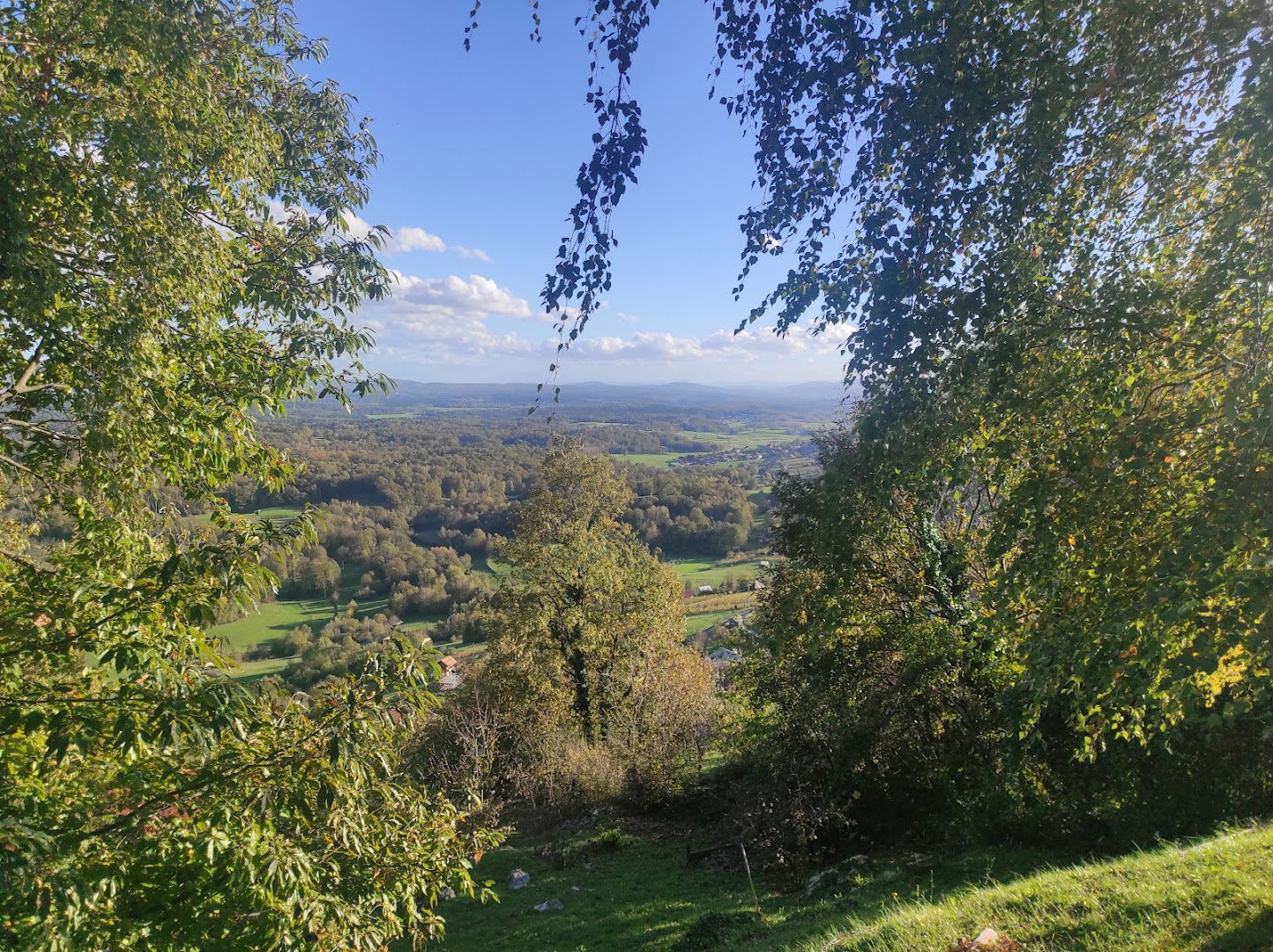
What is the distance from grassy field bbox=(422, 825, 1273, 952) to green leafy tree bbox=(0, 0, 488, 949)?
14.9 ft

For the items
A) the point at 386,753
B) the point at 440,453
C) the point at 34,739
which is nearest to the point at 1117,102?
the point at 386,753

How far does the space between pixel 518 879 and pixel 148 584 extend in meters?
14.4

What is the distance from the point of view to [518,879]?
49.1ft

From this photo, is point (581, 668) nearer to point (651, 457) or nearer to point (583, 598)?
point (583, 598)

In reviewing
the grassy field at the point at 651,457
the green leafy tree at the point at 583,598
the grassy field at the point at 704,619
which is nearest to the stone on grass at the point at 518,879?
the green leafy tree at the point at 583,598

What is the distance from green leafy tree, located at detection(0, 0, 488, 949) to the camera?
3.37 m

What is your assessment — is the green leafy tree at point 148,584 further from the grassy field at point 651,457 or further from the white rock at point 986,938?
the grassy field at point 651,457

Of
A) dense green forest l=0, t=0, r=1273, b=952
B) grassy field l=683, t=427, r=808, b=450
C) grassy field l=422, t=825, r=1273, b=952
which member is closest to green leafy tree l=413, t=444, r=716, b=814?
grassy field l=422, t=825, r=1273, b=952

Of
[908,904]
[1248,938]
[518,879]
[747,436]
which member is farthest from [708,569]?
[747,436]

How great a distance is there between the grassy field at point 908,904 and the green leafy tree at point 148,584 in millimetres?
4548

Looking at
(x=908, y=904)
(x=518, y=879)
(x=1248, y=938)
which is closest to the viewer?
(x=1248, y=938)

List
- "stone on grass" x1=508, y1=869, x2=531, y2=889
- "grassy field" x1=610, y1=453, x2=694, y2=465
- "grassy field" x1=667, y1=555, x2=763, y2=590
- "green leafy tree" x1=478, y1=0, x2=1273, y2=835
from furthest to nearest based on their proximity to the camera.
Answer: "grassy field" x1=610, y1=453, x2=694, y2=465 → "grassy field" x1=667, y1=555, x2=763, y2=590 → "stone on grass" x1=508, y1=869, x2=531, y2=889 → "green leafy tree" x1=478, y1=0, x2=1273, y2=835

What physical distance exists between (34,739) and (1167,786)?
12817mm

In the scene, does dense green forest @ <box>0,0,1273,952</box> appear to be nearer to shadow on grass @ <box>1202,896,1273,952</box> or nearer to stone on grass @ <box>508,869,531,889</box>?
shadow on grass @ <box>1202,896,1273,952</box>
